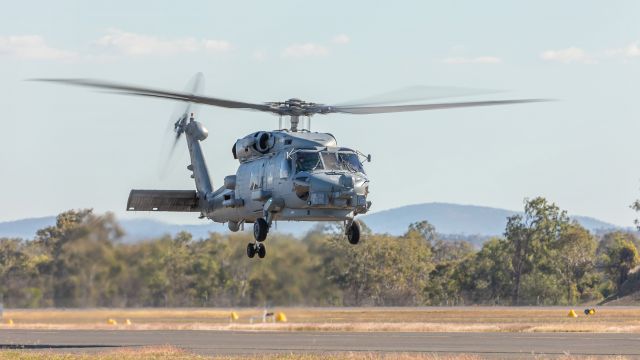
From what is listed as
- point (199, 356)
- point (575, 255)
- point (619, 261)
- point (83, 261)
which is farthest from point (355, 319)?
point (619, 261)

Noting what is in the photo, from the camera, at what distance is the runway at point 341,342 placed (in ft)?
154

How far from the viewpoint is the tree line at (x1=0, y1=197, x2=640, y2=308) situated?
2530 inches

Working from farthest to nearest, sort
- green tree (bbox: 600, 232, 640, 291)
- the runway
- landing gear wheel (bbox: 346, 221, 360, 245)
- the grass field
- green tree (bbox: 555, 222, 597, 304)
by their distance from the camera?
green tree (bbox: 600, 232, 640, 291) → green tree (bbox: 555, 222, 597, 304) → the grass field → the runway → landing gear wheel (bbox: 346, 221, 360, 245)

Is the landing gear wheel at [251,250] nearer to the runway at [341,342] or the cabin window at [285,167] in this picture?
the cabin window at [285,167]

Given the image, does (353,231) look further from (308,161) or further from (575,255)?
(575,255)

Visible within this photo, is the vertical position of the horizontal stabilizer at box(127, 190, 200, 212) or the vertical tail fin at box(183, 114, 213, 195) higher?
the vertical tail fin at box(183, 114, 213, 195)

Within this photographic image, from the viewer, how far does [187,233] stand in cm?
9525

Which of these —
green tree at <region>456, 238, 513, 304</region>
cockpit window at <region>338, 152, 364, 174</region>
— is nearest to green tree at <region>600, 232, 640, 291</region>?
green tree at <region>456, 238, 513, 304</region>

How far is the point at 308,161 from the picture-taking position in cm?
3631

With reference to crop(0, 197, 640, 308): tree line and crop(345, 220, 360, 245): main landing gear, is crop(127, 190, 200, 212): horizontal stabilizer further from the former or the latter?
crop(0, 197, 640, 308): tree line

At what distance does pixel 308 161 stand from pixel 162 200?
373 inches

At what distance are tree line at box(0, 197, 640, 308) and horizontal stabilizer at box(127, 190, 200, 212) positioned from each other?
13313 millimetres

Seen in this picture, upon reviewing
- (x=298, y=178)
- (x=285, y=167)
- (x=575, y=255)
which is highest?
(x=575, y=255)

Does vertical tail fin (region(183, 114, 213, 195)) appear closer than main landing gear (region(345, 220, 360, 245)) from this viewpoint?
No
